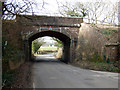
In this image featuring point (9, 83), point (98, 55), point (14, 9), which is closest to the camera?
point (9, 83)

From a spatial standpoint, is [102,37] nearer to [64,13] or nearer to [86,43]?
[86,43]

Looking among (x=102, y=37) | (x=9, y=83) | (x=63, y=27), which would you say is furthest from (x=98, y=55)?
(x=9, y=83)

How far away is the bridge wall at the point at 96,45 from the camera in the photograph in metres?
13.3

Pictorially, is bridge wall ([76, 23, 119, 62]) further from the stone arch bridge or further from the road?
the road

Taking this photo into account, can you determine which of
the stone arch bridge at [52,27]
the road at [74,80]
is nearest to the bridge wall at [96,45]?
the stone arch bridge at [52,27]

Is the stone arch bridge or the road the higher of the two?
the stone arch bridge

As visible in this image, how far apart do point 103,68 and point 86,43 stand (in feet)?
17.0

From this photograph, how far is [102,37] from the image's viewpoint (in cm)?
1487

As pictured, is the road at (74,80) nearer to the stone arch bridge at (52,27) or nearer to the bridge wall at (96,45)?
the bridge wall at (96,45)

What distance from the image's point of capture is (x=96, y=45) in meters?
15.0

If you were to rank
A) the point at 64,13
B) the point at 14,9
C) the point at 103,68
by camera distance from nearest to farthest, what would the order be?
the point at 14,9
the point at 103,68
the point at 64,13

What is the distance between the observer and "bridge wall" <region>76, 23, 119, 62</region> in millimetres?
13312

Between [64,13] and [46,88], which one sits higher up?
[64,13]

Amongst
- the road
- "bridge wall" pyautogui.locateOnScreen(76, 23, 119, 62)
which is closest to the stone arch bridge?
"bridge wall" pyautogui.locateOnScreen(76, 23, 119, 62)
